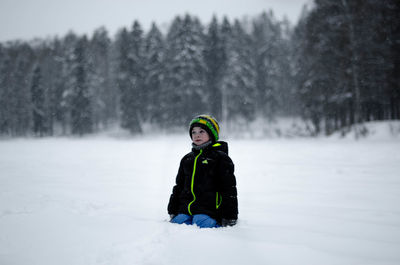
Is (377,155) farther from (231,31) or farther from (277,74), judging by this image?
(277,74)

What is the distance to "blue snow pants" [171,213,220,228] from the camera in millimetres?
→ 2271

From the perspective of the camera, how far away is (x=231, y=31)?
30.7 m

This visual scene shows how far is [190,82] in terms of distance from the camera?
2667cm

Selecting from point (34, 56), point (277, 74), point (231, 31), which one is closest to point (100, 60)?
point (34, 56)

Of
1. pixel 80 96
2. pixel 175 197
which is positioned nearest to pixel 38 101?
pixel 80 96

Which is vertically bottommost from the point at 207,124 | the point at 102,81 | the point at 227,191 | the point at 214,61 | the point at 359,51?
the point at 227,191

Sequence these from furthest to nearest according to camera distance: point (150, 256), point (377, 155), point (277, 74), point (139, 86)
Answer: point (277, 74)
point (139, 86)
point (377, 155)
point (150, 256)

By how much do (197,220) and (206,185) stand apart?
1.20ft

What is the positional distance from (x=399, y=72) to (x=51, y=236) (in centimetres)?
1957

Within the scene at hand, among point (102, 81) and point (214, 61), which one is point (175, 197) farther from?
point (102, 81)

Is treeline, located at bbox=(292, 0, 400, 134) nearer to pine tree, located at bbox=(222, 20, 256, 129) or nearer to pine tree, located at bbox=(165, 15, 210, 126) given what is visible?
pine tree, located at bbox=(222, 20, 256, 129)

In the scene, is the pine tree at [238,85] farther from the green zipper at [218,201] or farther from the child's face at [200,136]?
the green zipper at [218,201]

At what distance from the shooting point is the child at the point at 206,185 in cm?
232

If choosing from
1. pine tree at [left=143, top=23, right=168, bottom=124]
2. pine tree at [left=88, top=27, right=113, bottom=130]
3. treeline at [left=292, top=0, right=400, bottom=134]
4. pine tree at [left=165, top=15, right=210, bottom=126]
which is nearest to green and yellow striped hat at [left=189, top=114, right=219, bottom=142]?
treeline at [left=292, top=0, right=400, bottom=134]
